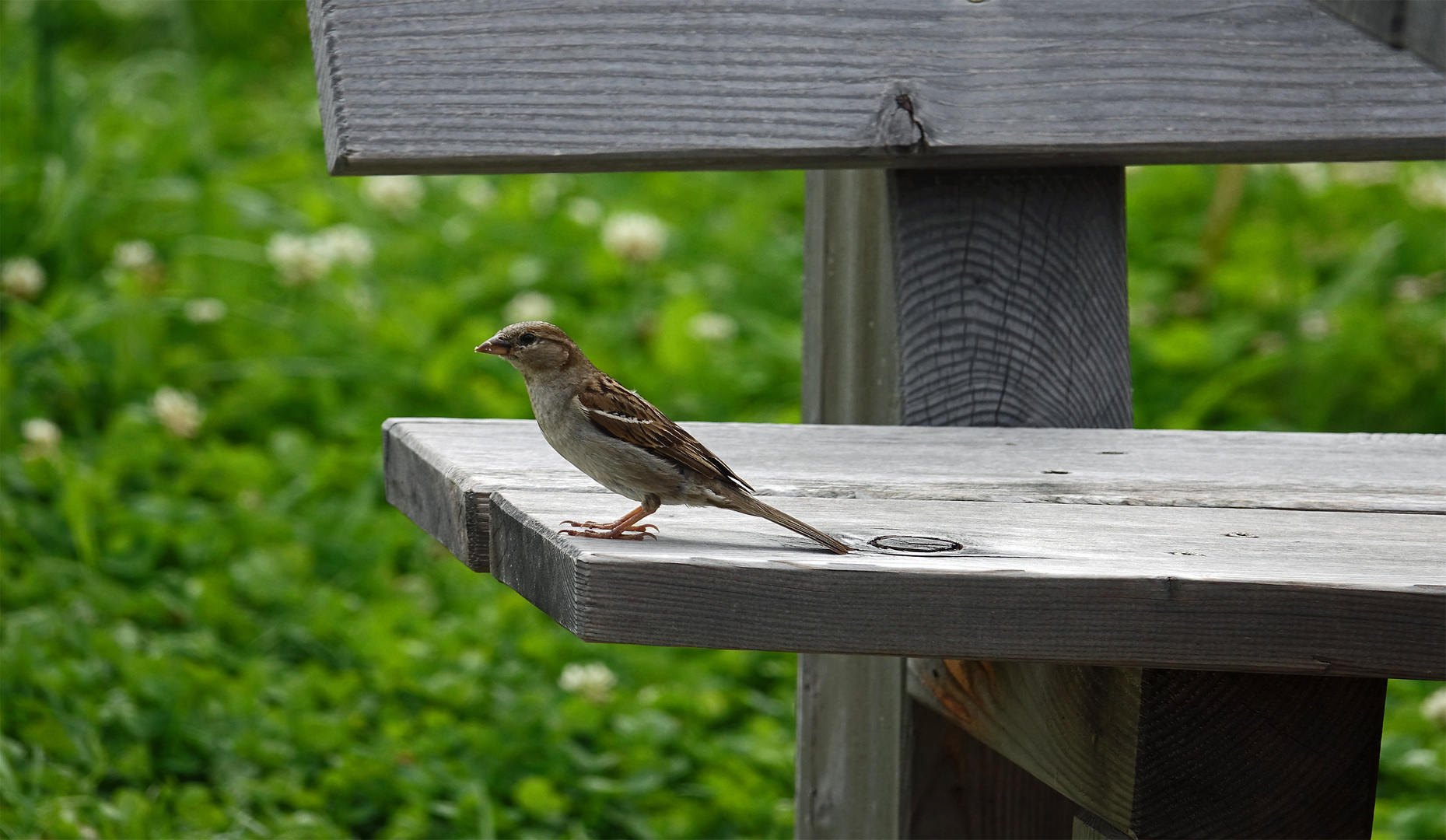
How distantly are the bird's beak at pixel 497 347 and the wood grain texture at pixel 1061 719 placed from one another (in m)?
0.78

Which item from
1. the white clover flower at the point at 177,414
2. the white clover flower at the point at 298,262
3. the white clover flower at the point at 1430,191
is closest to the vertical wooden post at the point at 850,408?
the white clover flower at the point at 177,414

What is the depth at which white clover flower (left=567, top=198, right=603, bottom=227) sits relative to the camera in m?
6.03

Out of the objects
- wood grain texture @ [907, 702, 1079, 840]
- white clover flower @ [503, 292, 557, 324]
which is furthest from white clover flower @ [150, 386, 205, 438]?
wood grain texture @ [907, 702, 1079, 840]

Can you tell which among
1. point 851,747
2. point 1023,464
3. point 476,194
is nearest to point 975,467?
point 1023,464

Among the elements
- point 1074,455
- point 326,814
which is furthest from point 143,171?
point 1074,455

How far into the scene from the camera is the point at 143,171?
19.2 feet

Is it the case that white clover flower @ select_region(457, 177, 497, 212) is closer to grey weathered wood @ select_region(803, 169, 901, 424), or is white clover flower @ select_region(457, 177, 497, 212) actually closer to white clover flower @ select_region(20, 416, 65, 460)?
white clover flower @ select_region(20, 416, 65, 460)

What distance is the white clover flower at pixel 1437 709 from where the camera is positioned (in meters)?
4.02

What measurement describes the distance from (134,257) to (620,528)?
393 cm

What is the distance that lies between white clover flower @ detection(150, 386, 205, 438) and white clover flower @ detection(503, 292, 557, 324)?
1057mm

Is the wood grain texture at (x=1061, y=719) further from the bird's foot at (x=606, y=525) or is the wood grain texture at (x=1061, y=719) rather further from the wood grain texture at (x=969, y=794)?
the bird's foot at (x=606, y=525)

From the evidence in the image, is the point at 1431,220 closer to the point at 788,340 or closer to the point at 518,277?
the point at 788,340

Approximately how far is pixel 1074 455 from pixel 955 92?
22.4 inches

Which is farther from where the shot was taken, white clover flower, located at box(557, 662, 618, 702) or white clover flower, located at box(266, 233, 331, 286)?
white clover flower, located at box(266, 233, 331, 286)
